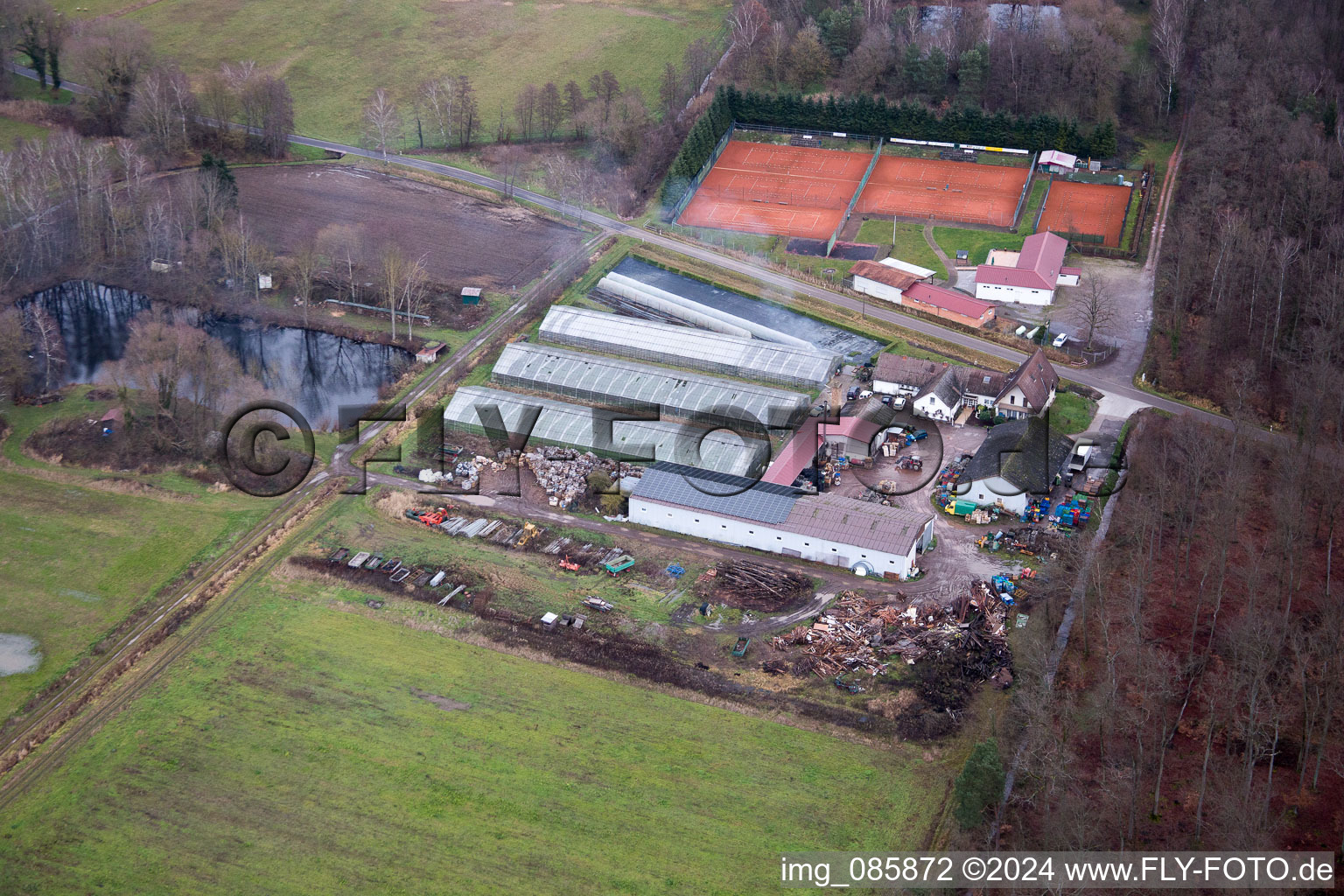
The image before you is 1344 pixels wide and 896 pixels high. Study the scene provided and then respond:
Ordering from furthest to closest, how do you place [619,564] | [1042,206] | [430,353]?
[1042,206] < [430,353] < [619,564]

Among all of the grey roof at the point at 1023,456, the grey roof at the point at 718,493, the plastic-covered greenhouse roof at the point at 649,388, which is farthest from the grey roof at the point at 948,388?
the grey roof at the point at 718,493

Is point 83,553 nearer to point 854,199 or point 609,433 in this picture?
point 609,433

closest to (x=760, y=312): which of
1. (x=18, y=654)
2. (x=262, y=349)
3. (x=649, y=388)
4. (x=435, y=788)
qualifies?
(x=649, y=388)

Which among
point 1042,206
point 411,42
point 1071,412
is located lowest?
point 1071,412

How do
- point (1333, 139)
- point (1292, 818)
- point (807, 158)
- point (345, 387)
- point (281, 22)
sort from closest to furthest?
point (1292, 818), point (345, 387), point (1333, 139), point (807, 158), point (281, 22)

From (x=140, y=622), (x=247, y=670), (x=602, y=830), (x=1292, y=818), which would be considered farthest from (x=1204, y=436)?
(x=140, y=622)

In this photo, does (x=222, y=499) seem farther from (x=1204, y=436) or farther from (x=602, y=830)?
(x=1204, y=436)
